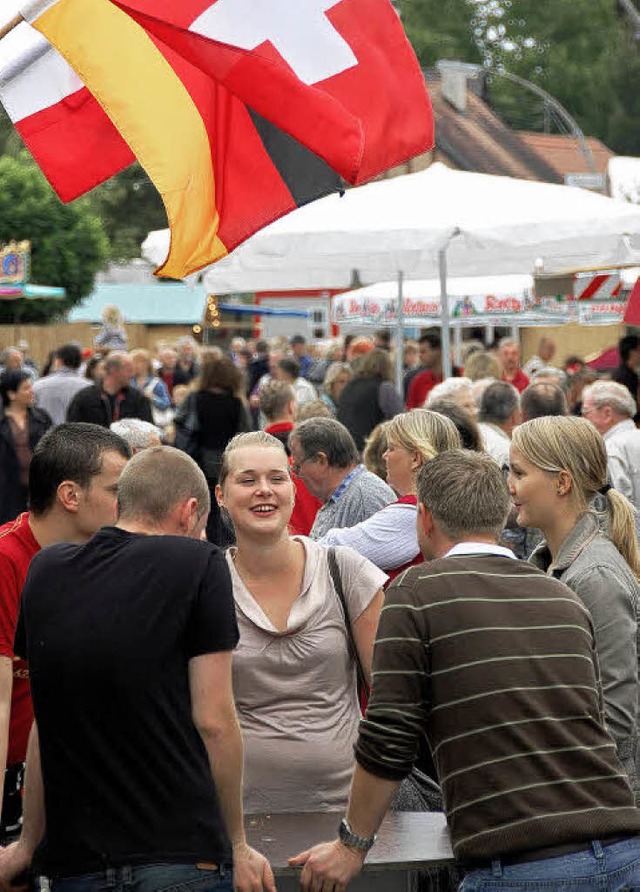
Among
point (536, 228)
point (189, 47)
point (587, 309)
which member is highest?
point (189, 47)

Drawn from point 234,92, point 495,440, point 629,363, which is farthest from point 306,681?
point 629,363

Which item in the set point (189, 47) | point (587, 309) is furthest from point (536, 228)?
point (587, 309)

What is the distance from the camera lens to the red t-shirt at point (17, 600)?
4.28 meters

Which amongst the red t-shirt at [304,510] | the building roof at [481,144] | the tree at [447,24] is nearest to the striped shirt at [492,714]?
the red t-shirt at [304,510]

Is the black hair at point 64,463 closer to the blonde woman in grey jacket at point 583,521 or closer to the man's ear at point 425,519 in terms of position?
the man's ear at point 425,519

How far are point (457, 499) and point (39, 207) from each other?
1925 inches

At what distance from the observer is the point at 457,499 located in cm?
383

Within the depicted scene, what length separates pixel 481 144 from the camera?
2515 inches

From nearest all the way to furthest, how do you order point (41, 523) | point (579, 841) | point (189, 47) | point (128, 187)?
point (579, 841) → point (41, 523) → point (189, 47) → point (128, 187)

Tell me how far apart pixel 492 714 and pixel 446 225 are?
7802mm

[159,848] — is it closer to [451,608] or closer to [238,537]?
[451,608]

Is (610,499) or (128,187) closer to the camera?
(610,499)

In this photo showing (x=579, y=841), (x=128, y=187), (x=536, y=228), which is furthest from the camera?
(x=128, y=187)

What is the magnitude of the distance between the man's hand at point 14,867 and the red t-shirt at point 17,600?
0.55m
